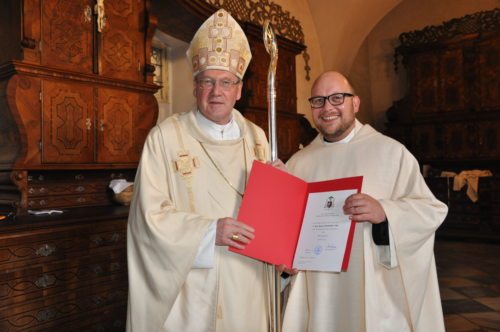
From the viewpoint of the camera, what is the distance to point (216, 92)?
2.02 meters

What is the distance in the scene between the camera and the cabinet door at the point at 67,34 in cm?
327

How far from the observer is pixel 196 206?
6.59 feet

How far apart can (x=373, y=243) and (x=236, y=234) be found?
0.76m

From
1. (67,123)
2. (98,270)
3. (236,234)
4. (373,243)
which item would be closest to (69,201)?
(67,123)

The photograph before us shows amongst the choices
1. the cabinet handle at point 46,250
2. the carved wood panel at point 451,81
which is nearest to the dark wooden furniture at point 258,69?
the cabinet handle at point 46,250

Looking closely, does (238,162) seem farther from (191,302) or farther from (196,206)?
(191,302)

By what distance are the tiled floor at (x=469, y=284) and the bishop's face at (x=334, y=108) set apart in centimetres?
253

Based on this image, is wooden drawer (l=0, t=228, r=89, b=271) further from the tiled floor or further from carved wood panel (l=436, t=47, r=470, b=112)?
carved wood panel (l=436, t=47, r=470, b=112)

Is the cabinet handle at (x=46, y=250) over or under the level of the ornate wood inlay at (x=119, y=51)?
under

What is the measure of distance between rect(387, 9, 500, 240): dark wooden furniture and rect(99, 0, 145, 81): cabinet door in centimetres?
637

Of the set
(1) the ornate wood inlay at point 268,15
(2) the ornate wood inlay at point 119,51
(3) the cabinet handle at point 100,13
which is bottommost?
(2) the ornate wood inlay at point 119,51

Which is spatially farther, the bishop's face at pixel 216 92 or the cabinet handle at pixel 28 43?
the cabinet handle at pixel 28 43

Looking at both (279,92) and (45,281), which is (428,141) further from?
(45,281)

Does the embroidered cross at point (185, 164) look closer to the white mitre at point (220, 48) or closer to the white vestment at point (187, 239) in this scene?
the white vestment at point (187, 239)
